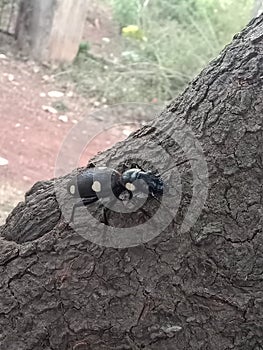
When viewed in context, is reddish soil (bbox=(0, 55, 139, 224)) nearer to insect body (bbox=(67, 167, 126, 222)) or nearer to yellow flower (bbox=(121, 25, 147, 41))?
yellow flower (bbox=(121, 25, 147, 41))

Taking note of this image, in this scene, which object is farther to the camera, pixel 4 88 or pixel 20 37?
pixel 20 37

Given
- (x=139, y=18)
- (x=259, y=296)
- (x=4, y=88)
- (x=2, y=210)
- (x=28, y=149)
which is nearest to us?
(x=259, y=296)

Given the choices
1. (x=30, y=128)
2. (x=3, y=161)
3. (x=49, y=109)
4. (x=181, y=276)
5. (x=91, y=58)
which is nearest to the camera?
(x=181, y=276)

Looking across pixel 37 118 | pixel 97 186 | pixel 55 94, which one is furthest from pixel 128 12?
pixel 97 186

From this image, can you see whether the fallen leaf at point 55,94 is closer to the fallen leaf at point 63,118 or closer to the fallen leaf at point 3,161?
the fallen leaf at point 63,118

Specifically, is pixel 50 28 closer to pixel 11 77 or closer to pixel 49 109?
pixel 11 77

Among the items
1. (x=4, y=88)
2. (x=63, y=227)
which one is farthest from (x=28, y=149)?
(x=63, y=227)

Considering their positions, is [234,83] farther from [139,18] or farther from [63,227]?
[139,18]
